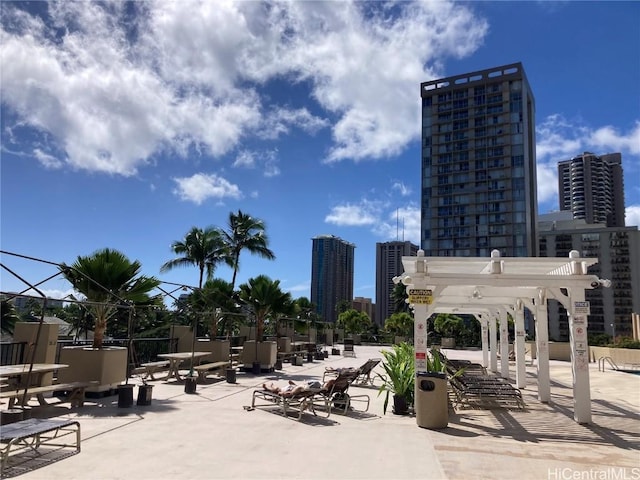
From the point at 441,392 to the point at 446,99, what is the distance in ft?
339

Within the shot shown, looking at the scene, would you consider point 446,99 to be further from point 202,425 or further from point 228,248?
point 202,425

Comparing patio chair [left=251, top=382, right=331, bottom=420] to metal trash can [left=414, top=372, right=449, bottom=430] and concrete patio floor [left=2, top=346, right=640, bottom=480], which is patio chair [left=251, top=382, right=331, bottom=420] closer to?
concrete patio floor [left=2, top=346, right=640, bottom=480]

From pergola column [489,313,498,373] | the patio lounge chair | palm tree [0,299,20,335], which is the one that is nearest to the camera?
the patio lounge chair

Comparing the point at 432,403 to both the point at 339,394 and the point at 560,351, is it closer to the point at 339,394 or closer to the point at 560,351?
the point at 339,394

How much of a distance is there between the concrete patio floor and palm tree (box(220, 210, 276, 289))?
58.2ft

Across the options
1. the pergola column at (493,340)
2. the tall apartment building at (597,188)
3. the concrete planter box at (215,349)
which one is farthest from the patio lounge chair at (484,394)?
the tall apartment building at (597,188)

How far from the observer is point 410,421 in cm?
864

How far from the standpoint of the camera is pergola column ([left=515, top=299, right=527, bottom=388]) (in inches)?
546

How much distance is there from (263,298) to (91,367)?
8275 mm

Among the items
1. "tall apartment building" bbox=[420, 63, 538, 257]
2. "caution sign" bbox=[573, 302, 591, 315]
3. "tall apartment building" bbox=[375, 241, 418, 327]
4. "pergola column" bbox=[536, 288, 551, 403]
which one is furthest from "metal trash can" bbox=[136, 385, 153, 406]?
"tall apartment building" bbox=[375, 241, 418, 327]

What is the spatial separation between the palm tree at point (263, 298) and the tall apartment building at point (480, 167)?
260 ft

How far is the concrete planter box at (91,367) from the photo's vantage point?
10.6m

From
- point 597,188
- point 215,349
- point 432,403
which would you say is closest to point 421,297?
point 432,403

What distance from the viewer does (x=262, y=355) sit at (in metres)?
17.8
